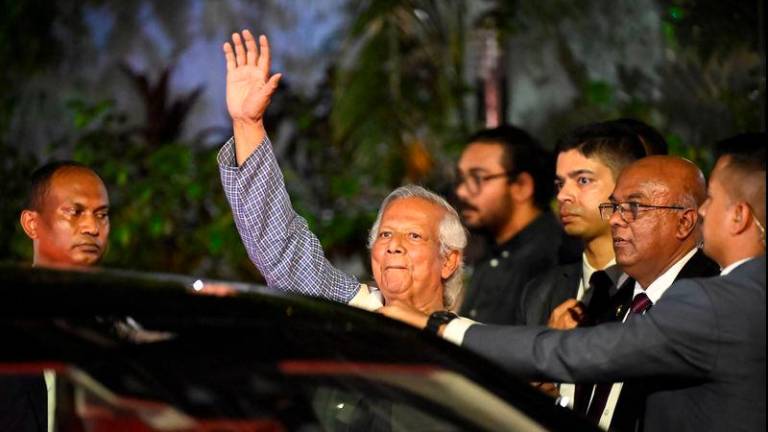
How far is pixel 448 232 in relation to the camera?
477 centimetres

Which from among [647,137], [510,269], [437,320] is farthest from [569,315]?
[510,269]

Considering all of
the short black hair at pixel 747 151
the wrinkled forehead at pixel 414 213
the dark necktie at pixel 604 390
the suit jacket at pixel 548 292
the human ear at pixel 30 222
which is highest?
the short black hair at pixel 747 151

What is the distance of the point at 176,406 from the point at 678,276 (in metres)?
2.22

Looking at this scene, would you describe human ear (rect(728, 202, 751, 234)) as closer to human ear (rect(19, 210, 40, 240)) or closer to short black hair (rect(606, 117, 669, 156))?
short black hair (rect(606, 117, 669, 156))

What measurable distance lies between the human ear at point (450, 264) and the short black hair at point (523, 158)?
1.98m

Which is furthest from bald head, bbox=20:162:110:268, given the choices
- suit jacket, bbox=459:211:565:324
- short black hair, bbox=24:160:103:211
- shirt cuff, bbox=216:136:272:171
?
suit jacket, bbox=459:211:565:324

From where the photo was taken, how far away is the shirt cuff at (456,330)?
396cm

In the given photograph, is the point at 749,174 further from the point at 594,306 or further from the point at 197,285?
the point at 197,285

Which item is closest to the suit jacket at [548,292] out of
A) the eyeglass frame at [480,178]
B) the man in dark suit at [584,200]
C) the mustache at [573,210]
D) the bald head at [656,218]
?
the man in dark suit at [584,200]

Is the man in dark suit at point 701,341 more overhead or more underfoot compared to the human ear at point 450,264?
more underfoot

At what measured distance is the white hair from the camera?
4773mm

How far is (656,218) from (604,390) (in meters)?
0.54

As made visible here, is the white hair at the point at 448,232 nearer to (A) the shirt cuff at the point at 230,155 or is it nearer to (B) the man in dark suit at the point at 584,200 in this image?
(A) the shirt cuff at the point at 230,155

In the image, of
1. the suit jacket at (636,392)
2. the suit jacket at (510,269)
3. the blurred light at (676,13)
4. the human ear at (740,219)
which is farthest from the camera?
the blurred light at (676,13)
